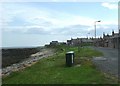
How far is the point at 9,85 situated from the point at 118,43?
7915 centimetres

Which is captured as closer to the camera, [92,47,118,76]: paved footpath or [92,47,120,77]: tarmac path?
[92,47,120,77]: tarmac path

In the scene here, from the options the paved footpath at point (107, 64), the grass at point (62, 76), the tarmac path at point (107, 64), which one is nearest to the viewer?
the grass at point (62, 76)

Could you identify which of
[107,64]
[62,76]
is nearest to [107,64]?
[107,64]

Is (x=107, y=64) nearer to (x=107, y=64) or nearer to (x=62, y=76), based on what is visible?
(x=107, y=64)

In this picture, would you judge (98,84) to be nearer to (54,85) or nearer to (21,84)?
(54,85)

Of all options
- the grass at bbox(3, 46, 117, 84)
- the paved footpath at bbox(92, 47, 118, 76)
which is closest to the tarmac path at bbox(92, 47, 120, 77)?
the paved footpath at bbox(92, 47, 118, 76)

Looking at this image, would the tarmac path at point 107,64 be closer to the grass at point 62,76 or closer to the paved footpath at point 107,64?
the paved footpath at point 107,64

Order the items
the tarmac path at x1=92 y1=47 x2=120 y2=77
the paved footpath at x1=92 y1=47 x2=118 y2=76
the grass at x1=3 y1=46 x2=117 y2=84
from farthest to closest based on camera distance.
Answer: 1. the paved footpath at x1=92 y1=47 x2=118 y2=76
2. the tarmac path at x1=92 y1=47 x2=120 y2=77
3. the grass at x1=3 y1=46 x2=117 y2=84

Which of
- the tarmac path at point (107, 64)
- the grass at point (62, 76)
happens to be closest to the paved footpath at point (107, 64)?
the tarmac path at point (107, 64)

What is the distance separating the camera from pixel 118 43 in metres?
95.4

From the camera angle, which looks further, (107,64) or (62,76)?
(107,64)

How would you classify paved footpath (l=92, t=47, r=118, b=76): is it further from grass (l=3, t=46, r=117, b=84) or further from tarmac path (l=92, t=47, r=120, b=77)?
grass (l=3, t=46, r=117, b=84)

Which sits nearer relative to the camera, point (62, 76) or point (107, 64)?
point (62, 76)

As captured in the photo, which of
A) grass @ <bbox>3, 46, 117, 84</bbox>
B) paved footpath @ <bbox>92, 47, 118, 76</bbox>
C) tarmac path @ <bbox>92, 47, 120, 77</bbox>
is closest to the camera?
grass @ <bbox>3, 46, 117, 84</bbox>
